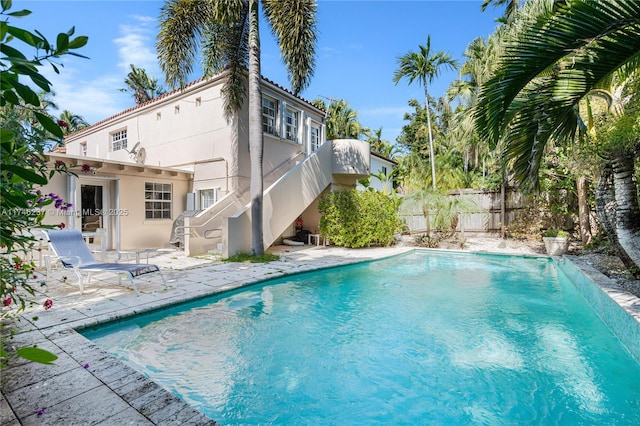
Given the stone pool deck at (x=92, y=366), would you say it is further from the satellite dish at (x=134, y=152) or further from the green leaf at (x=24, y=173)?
the satellite dish at (x=134, y=152)

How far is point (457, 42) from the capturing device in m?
20.8

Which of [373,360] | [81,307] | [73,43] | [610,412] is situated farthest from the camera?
[81,307]

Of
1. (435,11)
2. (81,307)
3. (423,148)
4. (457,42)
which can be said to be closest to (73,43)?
(81,307)

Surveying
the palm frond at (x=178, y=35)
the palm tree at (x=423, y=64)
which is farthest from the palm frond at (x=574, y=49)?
the palm tree at (x=423, y=64)

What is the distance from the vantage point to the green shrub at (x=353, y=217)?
48.6ft

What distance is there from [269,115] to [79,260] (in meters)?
10.8

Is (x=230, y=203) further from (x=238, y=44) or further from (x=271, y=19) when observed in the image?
(x=271, y=19)

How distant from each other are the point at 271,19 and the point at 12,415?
40.7 feet

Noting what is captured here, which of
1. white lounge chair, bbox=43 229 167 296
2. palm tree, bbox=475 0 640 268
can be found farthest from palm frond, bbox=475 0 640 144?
white lounge chair, bbox=43 229 167 296

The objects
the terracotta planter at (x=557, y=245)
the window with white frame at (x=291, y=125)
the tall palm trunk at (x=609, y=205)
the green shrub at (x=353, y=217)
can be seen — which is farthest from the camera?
the window with white frame at (x=291, y=125)

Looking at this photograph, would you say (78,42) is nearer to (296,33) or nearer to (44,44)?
(44,44)

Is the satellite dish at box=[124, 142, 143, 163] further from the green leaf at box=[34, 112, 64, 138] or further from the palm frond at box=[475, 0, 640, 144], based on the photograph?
the green leaf at box=[34, 112, 64, 138]

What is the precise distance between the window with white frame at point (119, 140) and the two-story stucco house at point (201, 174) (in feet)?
0.35

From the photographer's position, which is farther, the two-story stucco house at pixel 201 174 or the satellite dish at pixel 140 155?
the satellite dish at pixel 140 155
